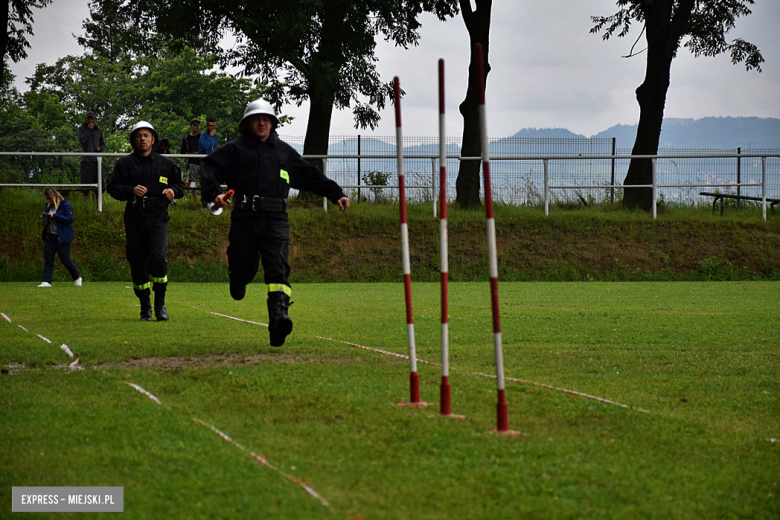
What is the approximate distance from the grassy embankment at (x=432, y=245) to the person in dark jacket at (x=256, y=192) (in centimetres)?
1142

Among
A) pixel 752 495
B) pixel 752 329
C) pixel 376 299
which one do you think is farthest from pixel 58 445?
pixel 376 299

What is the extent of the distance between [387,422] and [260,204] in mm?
3119

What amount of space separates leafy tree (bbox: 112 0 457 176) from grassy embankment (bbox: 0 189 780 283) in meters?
3.50

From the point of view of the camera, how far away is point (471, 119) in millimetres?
23172

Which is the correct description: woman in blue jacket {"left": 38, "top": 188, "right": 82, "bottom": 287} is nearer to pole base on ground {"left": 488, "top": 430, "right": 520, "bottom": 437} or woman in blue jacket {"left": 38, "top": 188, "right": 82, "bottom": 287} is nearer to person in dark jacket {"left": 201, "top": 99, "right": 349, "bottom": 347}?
person in dark jacket {"left": 201, "top": 99, "right": 349, "bottom": 347}

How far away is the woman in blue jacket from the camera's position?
626 inches

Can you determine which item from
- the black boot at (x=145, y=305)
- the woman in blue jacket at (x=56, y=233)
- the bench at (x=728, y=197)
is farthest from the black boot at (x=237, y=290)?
the bench at (x=728, y=197)

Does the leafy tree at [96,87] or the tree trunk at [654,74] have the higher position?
the leafy tree at [96,87]

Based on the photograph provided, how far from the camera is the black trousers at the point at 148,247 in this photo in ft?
A: 30.9

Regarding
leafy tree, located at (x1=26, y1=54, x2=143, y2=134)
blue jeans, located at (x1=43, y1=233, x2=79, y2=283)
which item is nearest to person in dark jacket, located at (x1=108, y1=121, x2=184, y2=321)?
blue jeans, located at (x1=43, y1=233, x2=79, y2=283)

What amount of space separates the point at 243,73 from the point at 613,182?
12.4m

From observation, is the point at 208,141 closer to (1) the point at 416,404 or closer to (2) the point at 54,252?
(2) the point at 54,252

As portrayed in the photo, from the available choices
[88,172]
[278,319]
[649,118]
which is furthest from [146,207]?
[649,118]

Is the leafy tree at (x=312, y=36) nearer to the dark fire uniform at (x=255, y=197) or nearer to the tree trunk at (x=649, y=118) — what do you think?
the tree trunk at (x=649, y=118)
